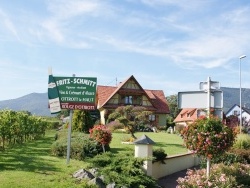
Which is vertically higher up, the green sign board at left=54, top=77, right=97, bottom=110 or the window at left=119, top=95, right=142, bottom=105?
the window at left=119, top=95, right=142, bottom=105

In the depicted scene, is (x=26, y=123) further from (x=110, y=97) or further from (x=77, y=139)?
(x=110, y=97)

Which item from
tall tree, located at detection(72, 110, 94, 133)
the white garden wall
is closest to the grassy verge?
the white garden wall

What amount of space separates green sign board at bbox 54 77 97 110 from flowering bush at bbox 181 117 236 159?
446cm

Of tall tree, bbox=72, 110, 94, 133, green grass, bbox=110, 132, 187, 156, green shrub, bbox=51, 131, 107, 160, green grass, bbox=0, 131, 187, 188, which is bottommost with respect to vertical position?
green grass, bbox=0, 131, 187, 188

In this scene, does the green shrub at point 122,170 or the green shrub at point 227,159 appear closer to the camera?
the green shrub at point 122,170

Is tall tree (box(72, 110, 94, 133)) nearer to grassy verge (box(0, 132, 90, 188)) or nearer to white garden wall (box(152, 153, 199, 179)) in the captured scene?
white garden wall (box(152, 153, 199, 179))

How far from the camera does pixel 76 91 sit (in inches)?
624

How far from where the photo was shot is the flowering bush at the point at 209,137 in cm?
1373

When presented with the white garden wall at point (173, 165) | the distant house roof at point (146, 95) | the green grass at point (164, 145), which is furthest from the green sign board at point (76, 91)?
the distant house roof at point (146, 95)

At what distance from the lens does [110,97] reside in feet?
157

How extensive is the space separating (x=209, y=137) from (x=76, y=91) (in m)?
5.98

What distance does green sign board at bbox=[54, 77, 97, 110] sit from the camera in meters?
15.8

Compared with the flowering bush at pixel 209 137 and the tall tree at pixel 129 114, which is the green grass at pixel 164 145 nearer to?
the tall tree at pixel 129 114

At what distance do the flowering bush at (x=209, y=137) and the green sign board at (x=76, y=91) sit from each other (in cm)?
446
